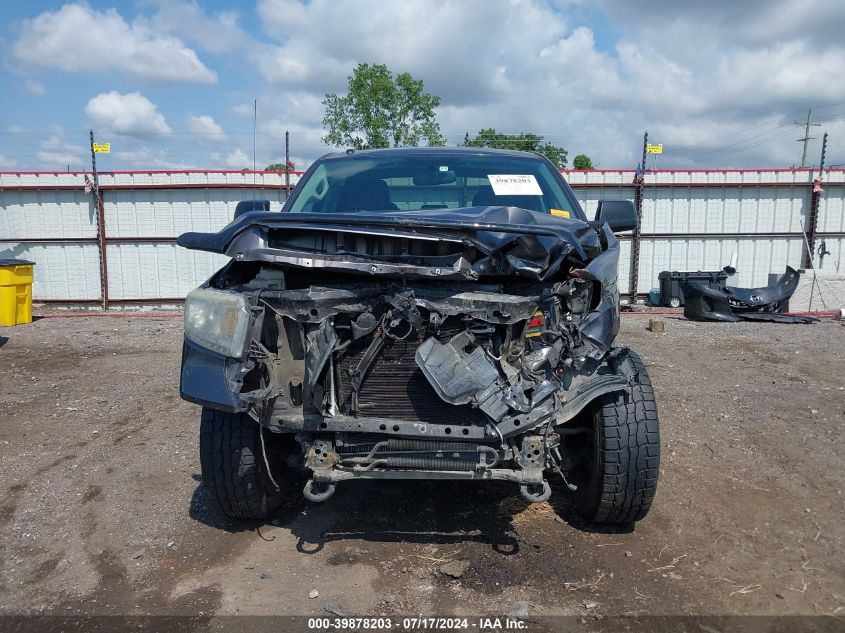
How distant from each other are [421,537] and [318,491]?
2.16 ft

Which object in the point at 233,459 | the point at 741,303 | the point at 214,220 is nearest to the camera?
the point at 233,459

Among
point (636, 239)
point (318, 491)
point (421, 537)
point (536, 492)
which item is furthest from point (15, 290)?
point (636, 239)

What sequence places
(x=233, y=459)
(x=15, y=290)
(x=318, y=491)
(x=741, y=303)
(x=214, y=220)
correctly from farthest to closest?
(x=214, y=220)
(x=741, y=303)
(x=15, y=290)
(x=233, y=459)
(x=318, y=491)

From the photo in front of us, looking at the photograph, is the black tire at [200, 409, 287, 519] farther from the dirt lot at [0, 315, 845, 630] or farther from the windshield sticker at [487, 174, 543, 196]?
the windshield sticker at [487, 174, 543, 196]

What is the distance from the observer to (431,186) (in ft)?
12.7

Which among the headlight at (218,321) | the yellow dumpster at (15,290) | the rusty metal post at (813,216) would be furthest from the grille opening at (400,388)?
the rusty metal post at (813,216)

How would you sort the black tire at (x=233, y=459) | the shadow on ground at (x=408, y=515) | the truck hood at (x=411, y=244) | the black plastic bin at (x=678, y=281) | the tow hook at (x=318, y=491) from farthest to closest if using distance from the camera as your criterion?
1. the black plastic bin at (x=678, y=281)
2. the shadow on ground at (x=408, y=515)
3. the black tire at (x=233, y=459)
4. the tow hook at (x=318, y=491)
5. the truck hood at (x=411, y=244)

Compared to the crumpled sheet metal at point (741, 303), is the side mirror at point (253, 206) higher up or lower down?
higher up

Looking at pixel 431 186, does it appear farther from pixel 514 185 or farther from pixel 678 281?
pixel 678 281

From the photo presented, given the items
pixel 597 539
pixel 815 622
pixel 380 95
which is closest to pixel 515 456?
pixel 597 539

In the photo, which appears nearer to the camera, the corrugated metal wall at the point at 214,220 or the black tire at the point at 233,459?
the black tire at the point at 233,459

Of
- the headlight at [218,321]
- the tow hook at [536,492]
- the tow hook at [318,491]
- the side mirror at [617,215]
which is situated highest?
the side mirror at [617,215]

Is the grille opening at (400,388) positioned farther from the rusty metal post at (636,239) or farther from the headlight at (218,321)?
the rusty metal post at (636,239)

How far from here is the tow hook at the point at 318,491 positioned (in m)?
2.70
